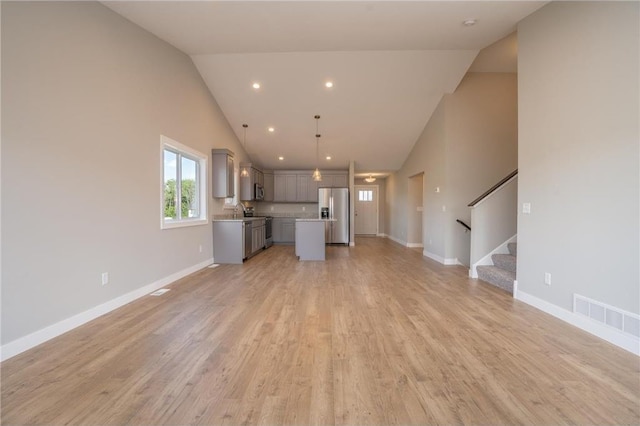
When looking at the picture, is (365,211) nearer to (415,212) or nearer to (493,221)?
(415,212)

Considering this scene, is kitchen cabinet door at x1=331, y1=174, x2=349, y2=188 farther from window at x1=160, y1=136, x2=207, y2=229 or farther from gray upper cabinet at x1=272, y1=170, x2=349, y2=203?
window at x1=160, y1=136, x2=207, y2=229

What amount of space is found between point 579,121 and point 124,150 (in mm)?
4841

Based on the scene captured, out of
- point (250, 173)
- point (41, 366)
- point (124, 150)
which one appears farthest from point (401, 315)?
point (250, 173)

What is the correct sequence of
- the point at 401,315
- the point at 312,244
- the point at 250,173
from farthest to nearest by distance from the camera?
the point at 250,173, the point at 312,244, the point at 401,315

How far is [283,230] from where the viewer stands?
9.16 meters

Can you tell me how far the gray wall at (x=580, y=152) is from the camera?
7.60ft

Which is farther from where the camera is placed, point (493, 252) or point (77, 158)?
point (493, 252)

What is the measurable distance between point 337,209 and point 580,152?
653 centimetres

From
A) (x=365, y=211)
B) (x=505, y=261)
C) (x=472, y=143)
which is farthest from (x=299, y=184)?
(x=505, y=261)

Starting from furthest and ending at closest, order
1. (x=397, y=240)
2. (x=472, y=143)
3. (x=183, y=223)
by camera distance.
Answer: (x=397, y=240) → (x=472, y=143) → (x=183, y=223)

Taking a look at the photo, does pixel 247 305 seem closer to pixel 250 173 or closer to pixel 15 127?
pixel 15 127

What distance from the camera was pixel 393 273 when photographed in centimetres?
499

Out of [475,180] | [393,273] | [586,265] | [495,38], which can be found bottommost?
[393,273]

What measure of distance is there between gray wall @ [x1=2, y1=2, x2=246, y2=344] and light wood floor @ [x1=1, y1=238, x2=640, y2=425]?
1.51ft
